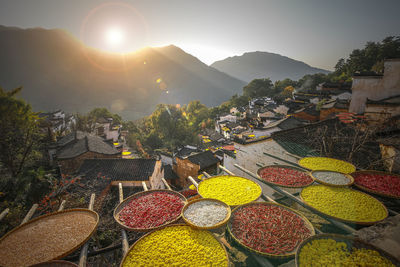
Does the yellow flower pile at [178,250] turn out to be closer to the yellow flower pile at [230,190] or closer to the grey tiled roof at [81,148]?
the yellow flower pile at [230,190]

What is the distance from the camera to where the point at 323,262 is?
96.3 inches

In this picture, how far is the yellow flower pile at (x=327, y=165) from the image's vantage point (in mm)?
4962

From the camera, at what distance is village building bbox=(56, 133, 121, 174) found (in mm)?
21188

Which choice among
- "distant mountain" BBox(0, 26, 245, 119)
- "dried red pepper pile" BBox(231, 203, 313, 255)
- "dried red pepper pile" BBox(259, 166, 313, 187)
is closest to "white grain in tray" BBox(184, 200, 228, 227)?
"dried red pepper pile" BBox(231, 203, 313, 255)

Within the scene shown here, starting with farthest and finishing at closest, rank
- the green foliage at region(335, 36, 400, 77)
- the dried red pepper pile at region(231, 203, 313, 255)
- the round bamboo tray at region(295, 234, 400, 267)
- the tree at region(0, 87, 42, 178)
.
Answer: the green foliage at region(335, 36, 400, 77), the tree at region(0, 87, 42, 178), the dried red pepper pile at region(231, 203, 313, 255), the round bamboo tray at region(295, 234, 400, 267)

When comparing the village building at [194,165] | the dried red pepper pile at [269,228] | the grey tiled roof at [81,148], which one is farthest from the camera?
the village building at [194,165]

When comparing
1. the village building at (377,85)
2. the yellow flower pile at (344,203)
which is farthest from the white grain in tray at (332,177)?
the village building at (377,85)

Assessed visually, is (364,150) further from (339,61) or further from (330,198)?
(339,61)

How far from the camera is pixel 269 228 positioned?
3131 millimetres

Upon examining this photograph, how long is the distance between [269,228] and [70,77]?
179 meters

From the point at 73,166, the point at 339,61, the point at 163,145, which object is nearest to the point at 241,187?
the point at 73,166

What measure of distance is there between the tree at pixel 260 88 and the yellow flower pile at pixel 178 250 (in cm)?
8903

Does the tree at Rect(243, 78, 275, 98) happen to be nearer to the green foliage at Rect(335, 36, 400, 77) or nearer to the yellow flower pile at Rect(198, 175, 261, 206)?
the green foliage at Rect(335, 36, 400, 77)

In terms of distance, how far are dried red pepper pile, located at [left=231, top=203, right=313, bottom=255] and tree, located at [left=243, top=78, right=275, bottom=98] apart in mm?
88067
